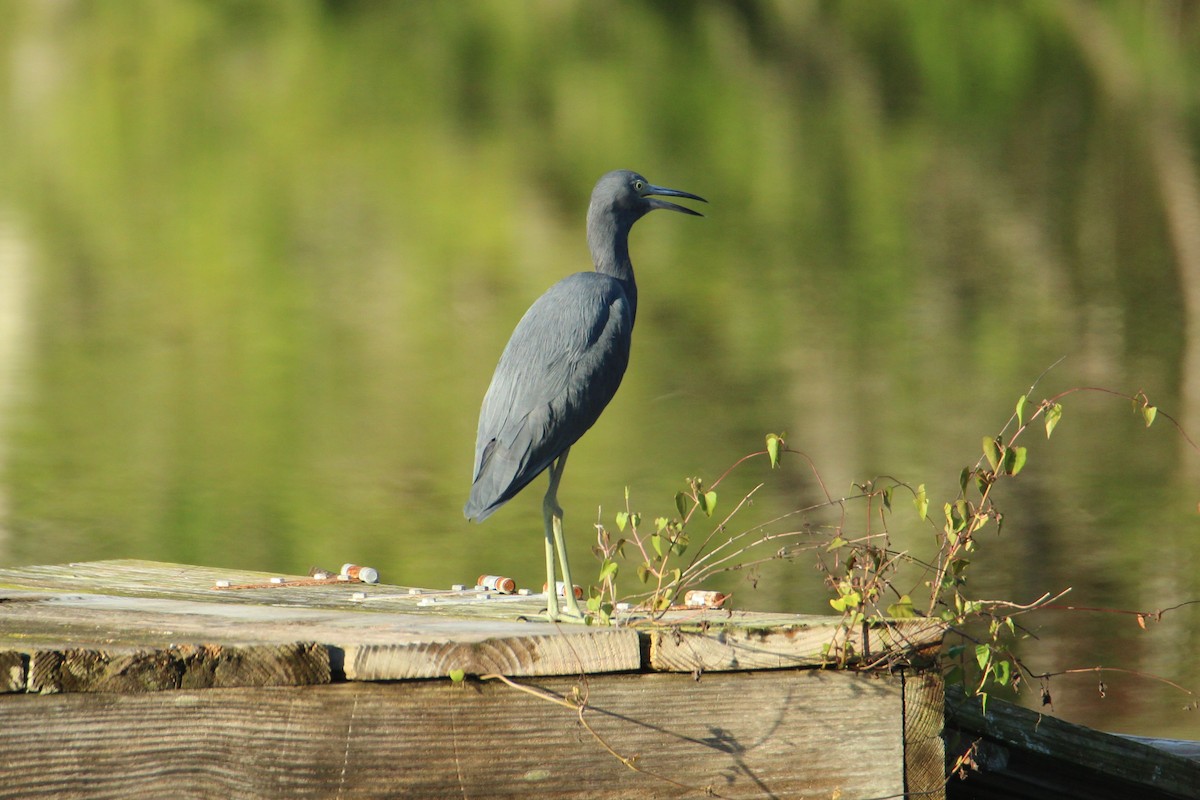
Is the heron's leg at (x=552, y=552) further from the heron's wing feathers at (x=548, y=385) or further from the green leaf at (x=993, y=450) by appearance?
the green leaf at (x=993, y=450)

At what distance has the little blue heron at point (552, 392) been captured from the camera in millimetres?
3590

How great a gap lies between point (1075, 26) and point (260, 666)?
103 feet

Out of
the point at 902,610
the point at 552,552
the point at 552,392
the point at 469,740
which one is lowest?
the point at 469,740

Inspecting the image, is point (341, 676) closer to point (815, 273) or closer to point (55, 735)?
point (55, 735)

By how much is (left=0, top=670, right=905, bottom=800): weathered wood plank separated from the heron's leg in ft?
1.41

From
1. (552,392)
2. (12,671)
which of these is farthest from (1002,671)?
(12,671)

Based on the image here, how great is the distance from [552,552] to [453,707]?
716 mm

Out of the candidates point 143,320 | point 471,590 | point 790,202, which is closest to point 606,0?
point 790,202

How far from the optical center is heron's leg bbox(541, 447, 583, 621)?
3.51m

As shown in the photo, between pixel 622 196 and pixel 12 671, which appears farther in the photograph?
pixel 622 196

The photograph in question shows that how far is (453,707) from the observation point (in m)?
3.00

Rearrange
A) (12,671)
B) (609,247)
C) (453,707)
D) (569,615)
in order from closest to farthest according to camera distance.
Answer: (12,671), (453,707), (569,615), (609,247)

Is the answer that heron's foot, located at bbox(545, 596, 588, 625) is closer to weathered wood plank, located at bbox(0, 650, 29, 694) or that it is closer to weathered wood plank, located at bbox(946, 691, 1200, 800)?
weathered wood plank, located at bbox(946, 691, 1200, 800)

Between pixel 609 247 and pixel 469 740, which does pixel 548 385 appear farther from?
pixel 469 740
